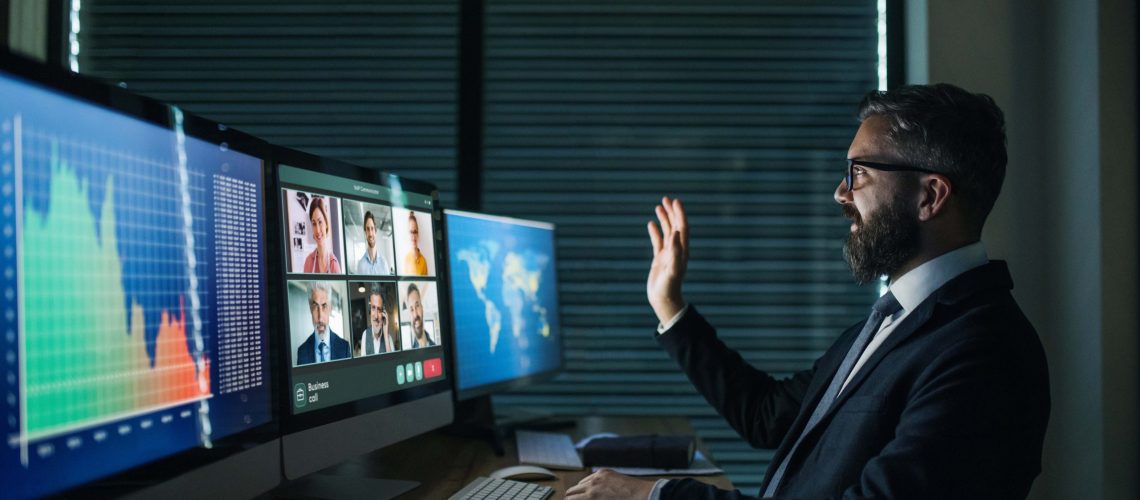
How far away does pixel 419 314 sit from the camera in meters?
1.49

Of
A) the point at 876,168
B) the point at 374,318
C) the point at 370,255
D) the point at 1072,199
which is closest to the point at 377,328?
the point at 374,318

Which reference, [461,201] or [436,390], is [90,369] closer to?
[436,390]

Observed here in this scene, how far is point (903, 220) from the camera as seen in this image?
139cm

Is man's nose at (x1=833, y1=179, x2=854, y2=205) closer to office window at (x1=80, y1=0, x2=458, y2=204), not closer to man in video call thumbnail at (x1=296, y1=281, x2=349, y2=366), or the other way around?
man in video call thumbnail at (x1=296, y1=281, x2=349, y2=366)

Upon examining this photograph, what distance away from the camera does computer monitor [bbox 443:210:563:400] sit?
1.78 meters

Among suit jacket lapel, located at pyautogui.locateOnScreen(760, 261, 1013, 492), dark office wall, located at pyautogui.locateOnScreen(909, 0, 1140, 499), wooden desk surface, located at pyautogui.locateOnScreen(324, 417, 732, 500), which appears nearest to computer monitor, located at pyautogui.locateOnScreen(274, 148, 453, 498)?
wooden desk surface, located at pyautogui.locateOnScreen(324, 417, 732, 500)

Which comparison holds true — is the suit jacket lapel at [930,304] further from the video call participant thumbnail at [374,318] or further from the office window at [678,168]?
the office window at [678,168]

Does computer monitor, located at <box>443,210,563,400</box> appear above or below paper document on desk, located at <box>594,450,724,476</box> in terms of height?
above

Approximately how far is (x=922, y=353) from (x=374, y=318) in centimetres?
91

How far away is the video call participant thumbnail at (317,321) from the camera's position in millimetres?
1137

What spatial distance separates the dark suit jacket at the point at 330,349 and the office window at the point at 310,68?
4.60ft

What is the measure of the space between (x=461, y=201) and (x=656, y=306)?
0.98 meters

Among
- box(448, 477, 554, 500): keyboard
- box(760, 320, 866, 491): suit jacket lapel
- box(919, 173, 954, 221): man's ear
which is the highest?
box(919, 173, 954, 221): man's ear

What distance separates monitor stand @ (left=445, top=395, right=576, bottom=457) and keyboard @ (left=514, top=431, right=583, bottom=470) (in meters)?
0.06
